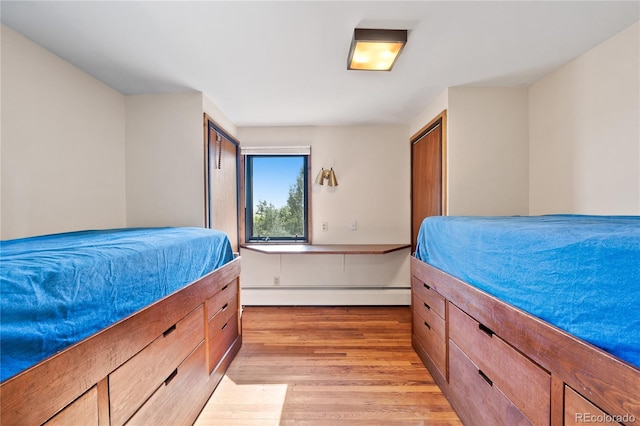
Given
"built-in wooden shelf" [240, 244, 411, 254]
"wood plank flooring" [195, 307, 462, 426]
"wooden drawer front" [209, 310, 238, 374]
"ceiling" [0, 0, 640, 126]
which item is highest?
"ceiling" [0, 0, 640, 126]

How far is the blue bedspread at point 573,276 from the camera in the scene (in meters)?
0.66

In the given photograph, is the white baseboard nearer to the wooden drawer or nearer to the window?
the window

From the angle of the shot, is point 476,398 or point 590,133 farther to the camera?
point 590,133

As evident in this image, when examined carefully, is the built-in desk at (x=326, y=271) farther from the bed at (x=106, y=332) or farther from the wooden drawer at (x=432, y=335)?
the bed at (x=106, y=332)

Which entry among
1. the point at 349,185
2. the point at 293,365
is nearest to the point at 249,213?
the point at 349,185

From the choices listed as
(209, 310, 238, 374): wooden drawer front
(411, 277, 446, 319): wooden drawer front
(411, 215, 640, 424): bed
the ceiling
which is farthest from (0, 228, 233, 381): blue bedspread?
(411, 277, 446, 319): wooden drawer front

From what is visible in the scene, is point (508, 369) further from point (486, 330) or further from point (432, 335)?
point (432, 335)

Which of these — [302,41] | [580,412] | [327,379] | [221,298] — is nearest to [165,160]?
[221,298]

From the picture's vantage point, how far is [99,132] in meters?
2.07

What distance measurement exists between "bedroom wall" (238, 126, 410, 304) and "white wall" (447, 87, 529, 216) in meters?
1.02

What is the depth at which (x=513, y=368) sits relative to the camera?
990 mm

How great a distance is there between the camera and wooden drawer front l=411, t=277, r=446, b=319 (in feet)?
5.37

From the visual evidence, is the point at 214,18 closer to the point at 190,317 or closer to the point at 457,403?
the point at 190,317

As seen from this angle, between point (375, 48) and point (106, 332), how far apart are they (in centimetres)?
190
